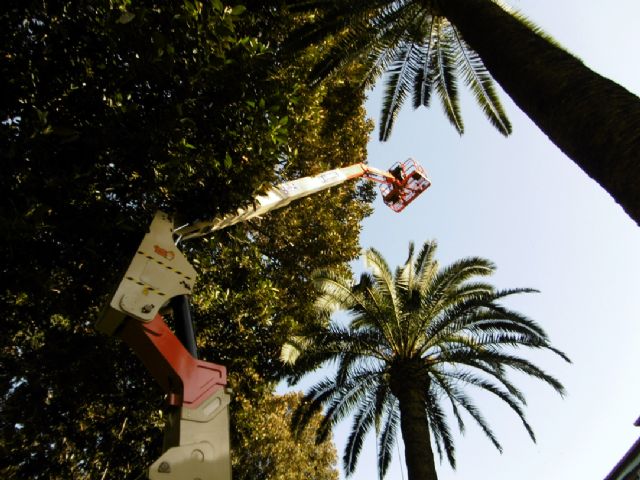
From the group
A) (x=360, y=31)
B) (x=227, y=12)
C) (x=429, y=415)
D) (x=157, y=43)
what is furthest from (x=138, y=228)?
(x=429, y=415)

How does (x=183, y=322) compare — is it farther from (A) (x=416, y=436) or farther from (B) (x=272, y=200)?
(A) (x=416, y=436)

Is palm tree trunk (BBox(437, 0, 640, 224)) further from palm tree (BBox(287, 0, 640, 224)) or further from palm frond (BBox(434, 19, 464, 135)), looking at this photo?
palm frond (BBox(434, 19, 464, 135))

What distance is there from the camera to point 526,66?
4.25 metres

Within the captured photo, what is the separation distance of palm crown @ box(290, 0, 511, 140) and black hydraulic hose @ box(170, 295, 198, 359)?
5.02 metres

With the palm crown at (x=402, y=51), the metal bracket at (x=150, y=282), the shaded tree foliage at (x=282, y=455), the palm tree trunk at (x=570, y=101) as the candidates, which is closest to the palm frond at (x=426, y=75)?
the palm crown at (x=402, y=51)

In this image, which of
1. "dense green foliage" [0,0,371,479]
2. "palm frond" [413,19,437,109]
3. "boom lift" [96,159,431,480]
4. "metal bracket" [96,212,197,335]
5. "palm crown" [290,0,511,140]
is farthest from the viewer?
"palm frond" [413,19,437,109]

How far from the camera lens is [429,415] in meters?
12.6

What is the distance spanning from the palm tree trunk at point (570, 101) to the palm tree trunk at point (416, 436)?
8.16m

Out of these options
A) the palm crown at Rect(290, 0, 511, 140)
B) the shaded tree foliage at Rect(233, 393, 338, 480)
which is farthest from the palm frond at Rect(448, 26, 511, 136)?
the shaded tree foliage at Rect(233, 393, 338, 480)

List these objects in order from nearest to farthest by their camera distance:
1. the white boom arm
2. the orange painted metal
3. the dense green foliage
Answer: the orange painted metal → the dense green foliage → the white boom arm

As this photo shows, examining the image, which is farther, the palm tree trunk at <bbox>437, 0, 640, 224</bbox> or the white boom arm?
the white boom arm

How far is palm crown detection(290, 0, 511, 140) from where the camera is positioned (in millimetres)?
7742

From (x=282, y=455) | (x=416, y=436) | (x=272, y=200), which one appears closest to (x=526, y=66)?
(x=272, y=200)

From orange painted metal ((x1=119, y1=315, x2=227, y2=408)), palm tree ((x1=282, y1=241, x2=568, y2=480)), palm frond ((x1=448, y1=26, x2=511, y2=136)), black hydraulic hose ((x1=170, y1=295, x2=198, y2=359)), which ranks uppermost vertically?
palm frond ((x1=448, y1=26, x2=511, y2=136))
